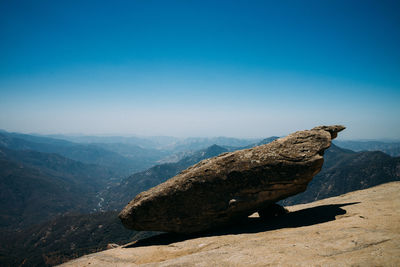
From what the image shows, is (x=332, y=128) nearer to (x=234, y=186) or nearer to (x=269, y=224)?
(x=269, y=224)

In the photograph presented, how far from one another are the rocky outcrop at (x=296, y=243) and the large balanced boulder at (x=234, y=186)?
1.86 m

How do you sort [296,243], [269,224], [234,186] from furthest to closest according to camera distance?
[234,186]
[269,224]
[296,243]

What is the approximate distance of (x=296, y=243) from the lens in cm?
1379

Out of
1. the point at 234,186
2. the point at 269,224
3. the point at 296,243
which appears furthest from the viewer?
the point at 234,186

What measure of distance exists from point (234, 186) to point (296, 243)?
26.4 feet

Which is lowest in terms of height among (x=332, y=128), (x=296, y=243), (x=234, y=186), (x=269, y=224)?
(x=269, y=224)

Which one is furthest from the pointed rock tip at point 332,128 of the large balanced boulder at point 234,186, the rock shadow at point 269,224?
the rock shadow at point 269,224

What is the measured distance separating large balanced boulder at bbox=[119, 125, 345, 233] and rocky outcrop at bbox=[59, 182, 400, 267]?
6.09 feet

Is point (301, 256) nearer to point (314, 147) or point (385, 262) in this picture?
point (385, 262)

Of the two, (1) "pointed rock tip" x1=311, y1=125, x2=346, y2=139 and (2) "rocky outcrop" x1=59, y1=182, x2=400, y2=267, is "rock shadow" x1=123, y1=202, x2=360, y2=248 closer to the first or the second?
(2) "rocky outcrop" x1=59, y1=182, x2=400, y2=267

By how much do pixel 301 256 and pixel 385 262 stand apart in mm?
3743

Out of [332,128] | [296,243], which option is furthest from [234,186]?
[332,128]

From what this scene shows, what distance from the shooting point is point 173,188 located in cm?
2225

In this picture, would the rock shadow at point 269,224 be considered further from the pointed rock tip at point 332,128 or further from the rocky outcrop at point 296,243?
the pointed rock tip at point 332,128
